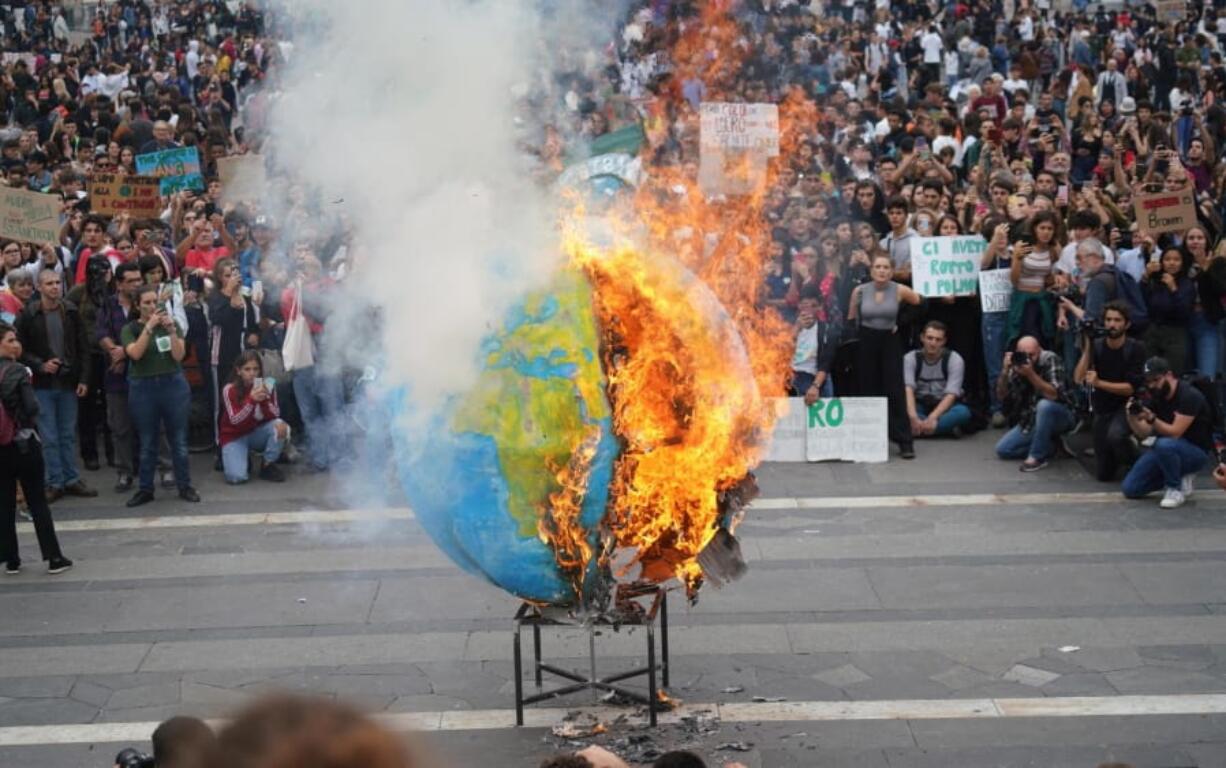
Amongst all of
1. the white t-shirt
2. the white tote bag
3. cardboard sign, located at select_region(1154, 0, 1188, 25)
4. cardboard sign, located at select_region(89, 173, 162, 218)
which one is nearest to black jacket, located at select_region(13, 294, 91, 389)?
the white tote bag

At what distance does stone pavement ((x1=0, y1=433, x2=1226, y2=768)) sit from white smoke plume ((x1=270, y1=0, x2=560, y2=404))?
219 cm

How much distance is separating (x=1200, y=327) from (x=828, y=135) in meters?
5.61

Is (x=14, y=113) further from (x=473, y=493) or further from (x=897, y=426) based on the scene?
(x=473, y=493)

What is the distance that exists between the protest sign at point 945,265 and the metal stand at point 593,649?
20.1 feet

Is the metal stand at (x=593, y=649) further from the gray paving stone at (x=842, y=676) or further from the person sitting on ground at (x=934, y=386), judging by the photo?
the person sitting on ground at (x=934, y=386)

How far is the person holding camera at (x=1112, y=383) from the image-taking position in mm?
12391

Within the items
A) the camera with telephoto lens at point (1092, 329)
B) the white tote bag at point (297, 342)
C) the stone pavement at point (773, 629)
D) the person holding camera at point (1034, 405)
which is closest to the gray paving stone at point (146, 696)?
the stone pavement at point (773, 629)

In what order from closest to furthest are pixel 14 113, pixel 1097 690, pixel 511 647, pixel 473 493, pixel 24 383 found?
1. pixel 473 493
2. pixel 1097 690
3. pixel 511 647
4. pixel 24 383
5. pixel 14 113

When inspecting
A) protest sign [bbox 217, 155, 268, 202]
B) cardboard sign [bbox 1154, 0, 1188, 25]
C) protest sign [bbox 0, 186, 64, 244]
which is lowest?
protest sign [bbox 0, 186, 64, 244]

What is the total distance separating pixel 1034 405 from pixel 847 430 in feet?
4.85

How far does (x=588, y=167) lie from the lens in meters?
9.11

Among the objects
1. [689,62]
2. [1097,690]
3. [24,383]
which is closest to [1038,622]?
[1097,690]

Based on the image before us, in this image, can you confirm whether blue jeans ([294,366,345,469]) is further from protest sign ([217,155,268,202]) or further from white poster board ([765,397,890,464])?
white poster board ([765,397,890,464])

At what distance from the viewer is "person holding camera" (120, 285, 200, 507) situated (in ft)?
41.2
